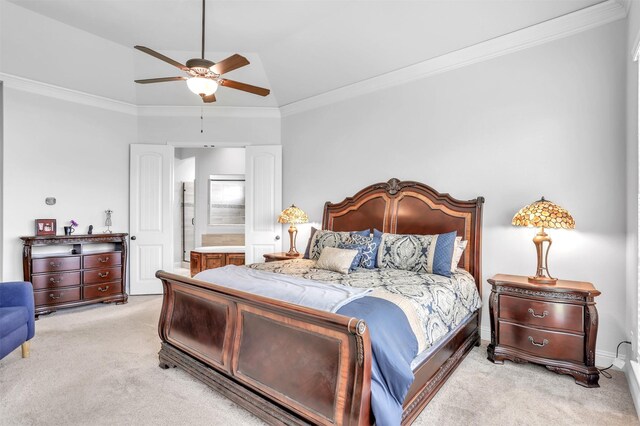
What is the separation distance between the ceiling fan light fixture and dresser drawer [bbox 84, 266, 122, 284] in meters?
3.26

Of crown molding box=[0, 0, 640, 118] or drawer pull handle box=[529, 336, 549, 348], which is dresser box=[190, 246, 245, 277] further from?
drawer pull handle box=[529, 336, 549, 348]

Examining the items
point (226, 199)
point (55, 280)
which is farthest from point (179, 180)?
point (55, 280)

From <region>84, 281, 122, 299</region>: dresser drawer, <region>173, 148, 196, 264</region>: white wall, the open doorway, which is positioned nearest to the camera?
<region>84, 281, 122, 299</region>: dresser drawer

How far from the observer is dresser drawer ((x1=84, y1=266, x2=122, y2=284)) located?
180 inches

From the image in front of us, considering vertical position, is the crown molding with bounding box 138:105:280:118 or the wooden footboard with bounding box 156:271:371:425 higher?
the crown molding with bounding box 138:105:280:118

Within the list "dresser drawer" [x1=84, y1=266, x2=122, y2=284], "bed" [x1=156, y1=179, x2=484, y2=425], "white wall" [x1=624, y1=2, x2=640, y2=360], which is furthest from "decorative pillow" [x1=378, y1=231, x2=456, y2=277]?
"dresser drawer" [x1=84, y1=266, x2=122, y2=284]

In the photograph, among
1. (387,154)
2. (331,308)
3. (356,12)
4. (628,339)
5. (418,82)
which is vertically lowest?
(628,339)

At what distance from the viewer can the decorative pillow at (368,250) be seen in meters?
3.43

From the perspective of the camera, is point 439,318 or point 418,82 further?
point 418,82

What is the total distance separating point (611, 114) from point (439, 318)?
239 centimetres

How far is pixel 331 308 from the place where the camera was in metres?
1.92

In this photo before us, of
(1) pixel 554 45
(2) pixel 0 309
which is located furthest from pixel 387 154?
(2) pixel 0 309

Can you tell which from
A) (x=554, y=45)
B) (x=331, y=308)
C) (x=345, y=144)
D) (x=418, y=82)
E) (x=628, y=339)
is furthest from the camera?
(x=345, y=144)

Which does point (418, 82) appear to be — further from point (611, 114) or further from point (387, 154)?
point (611, 114)
